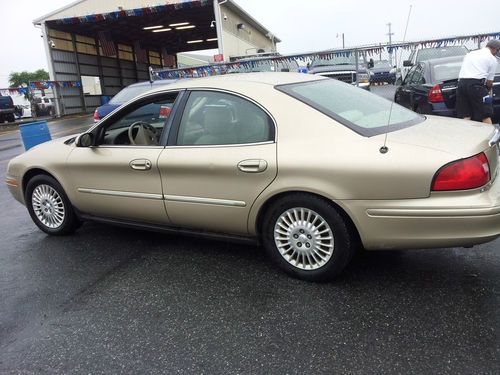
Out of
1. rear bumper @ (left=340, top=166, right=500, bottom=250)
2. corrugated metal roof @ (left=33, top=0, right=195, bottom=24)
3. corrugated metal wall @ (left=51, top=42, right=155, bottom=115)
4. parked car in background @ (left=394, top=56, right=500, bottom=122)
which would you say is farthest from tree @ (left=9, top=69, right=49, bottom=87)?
rear bumper @ (left=340, top=166, right=500, bottom=250)

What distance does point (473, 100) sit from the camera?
7047mm

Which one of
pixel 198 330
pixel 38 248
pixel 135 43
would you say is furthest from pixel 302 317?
pixel 135 43

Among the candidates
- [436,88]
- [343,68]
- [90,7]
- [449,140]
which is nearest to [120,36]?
[90,7]

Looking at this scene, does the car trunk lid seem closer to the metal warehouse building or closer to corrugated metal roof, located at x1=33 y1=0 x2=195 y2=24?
the metal warehouse building

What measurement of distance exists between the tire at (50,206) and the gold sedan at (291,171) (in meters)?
0.16

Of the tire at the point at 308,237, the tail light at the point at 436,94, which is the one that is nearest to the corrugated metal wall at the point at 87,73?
the tail light at the point at 436,94

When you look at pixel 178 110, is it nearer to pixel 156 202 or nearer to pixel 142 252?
pixel 156 202

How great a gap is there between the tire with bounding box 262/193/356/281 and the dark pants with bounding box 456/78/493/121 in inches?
195

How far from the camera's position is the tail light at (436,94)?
7719 millimetres

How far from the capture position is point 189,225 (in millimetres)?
3787

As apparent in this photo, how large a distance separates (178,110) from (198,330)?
1829mm

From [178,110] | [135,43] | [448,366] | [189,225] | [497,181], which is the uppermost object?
[135,43]

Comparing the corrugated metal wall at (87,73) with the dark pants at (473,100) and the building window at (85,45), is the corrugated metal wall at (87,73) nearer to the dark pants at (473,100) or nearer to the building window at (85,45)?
the building window at (85,45)

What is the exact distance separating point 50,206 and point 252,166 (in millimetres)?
2433
